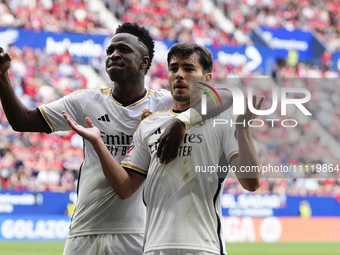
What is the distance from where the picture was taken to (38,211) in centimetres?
1300

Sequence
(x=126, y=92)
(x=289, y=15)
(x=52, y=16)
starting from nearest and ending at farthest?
(x=126, y=92)
(x=52, y=16)
(x=289, y=15)

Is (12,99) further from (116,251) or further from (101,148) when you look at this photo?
(116,251)

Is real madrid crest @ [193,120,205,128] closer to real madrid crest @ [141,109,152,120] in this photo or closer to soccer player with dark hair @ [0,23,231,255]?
soccer player with dark hair @ [0,23,231,255]

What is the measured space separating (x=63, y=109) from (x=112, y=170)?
0.84m

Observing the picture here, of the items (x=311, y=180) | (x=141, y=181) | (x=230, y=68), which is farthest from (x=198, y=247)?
(x=230, y=68)

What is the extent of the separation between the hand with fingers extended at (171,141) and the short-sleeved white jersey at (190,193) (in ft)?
0.16

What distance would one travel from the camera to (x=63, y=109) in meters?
3.64

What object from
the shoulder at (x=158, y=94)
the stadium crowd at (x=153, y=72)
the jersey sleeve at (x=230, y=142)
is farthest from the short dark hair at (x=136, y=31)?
the stadium crowd at (x=153, y=72)

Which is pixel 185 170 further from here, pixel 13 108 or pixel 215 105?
pixel 13 108

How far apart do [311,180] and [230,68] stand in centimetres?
583

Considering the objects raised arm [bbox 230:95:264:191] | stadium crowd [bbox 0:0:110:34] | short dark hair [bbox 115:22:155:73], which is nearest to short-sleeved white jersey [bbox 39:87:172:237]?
short dark hair [bbox 115:22:155:73]

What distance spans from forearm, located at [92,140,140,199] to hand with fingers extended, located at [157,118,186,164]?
0.93 ft

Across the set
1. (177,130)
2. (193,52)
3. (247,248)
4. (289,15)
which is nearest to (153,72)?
(247,248)

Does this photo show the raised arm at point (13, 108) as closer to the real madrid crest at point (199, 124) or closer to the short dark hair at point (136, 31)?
the short dark hair at point (136, 31)
